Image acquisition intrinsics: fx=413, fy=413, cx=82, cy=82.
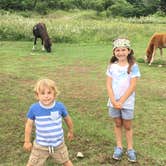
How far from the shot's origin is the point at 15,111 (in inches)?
271

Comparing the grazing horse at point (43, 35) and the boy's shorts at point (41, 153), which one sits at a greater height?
the grazing horse at point (43, 35)

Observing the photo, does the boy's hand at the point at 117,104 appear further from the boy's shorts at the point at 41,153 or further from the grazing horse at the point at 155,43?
the grazing horse at the point at 155,43

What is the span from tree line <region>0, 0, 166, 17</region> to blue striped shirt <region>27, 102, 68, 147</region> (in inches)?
1273

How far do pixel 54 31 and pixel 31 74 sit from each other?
8061 millimetres

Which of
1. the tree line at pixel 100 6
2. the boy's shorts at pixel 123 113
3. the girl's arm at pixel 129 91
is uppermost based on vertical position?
the tree line at pixel 100 6

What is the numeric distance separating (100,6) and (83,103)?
32.4m

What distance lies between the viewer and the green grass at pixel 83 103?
5227 mm

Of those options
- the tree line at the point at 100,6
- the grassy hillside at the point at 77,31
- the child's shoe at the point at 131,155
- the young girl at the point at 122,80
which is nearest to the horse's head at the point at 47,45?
the grassy hillside at the point at 77,31

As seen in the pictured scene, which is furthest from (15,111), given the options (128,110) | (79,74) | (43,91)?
(79,74)

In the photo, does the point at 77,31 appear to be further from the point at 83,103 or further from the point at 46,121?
the point at 46,121

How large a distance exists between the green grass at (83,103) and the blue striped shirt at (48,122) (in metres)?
0.95

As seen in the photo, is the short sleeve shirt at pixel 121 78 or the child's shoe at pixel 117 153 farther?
the child's shoe at pixel 117 153

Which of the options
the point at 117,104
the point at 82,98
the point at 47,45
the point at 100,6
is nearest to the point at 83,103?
the point at 82,98

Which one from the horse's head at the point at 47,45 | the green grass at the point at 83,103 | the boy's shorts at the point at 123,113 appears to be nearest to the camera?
the boy's shorts at the point at 123,113
